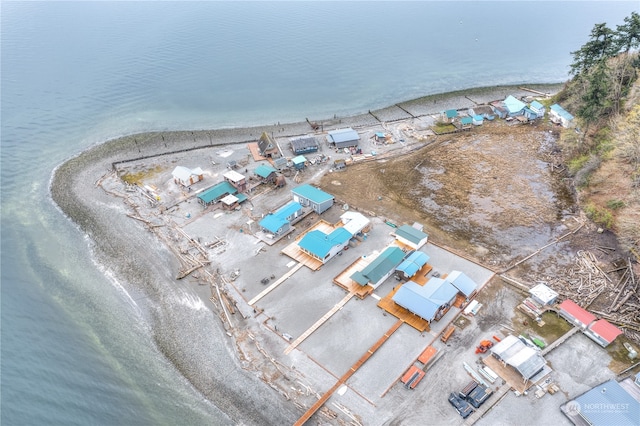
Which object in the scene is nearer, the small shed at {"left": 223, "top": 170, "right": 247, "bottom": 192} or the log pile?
the log pile

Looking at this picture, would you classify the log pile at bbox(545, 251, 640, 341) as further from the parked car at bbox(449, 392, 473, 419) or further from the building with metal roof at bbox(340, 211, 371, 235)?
the building with metal roof at bbox(340, 211, 371, 235)

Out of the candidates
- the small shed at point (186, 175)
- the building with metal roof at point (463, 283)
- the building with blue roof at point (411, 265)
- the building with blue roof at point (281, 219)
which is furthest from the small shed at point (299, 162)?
the building with metal roof at point (463, 283)

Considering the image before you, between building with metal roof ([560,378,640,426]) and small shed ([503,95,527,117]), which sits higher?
small shed ([503,95,527,117])

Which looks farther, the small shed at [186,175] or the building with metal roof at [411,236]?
the small shed at [186,175]

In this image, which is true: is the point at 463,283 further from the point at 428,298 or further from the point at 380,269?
the point at 380,269

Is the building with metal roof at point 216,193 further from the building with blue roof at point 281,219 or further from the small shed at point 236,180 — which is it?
the building with blue roof at point 281,219

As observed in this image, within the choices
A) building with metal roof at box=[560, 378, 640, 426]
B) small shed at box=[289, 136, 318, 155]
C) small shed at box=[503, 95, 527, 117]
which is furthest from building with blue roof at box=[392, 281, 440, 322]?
small shed at box=[503, 95, 527, 117]
